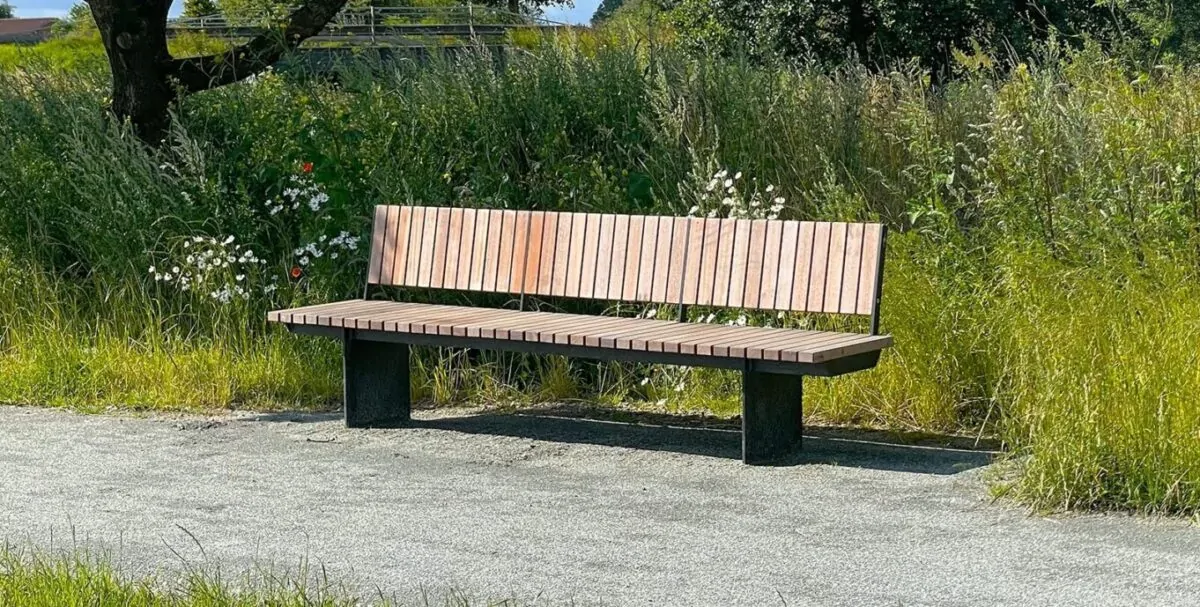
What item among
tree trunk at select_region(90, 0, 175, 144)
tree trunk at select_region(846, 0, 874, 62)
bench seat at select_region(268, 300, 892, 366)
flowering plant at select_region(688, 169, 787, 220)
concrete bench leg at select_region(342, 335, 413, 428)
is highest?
tree trunk at select_region(846, 0, 874, 62)

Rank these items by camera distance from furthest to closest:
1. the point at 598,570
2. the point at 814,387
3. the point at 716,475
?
the point at 814,387, the point at 716,475, the point at 598,570

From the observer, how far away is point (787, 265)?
270 inches

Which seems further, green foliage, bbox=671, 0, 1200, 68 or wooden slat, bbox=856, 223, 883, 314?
green foliage, bbox=671, 0, 1200, 68

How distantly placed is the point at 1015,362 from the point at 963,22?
1746 centimetres

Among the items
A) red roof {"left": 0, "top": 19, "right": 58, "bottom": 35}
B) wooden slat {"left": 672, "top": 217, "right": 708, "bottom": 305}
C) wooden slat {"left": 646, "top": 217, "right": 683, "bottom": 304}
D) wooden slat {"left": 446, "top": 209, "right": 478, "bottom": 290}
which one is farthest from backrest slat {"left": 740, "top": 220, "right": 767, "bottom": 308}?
red roof {"left": 0, "top": 19, "right": 58, "bottom": 35}

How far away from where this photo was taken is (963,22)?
23234 mm

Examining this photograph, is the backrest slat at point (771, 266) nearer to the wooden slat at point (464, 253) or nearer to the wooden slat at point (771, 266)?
the wooden slat at point (771, 266)

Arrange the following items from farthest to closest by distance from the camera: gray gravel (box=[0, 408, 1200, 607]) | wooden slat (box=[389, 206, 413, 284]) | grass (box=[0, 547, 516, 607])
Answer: wooden slat (box=[389, 206, 413, 284])
gray gravel (box=[0, 408, 1200, 607])
grass (box=[0, 547, 516, 607])

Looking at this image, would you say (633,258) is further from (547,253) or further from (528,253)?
(528,253)

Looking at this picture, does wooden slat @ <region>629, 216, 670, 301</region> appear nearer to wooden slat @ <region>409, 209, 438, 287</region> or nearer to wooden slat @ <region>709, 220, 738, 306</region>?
wooden slat @ <region>709, 220, 738, 306</region>

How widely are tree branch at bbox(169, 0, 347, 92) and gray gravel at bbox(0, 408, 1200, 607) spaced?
325 centimetres

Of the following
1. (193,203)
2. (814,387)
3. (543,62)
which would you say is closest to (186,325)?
(193,203)

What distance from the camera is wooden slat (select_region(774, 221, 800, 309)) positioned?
6836 millimetres

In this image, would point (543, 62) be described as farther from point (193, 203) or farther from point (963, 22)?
point (963, 22)
